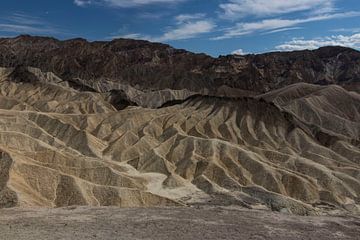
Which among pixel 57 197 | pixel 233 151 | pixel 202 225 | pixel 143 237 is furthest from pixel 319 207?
pixel 143 237

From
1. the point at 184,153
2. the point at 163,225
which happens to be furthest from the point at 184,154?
the point at 163,225

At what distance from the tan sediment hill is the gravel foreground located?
10717 millimetres

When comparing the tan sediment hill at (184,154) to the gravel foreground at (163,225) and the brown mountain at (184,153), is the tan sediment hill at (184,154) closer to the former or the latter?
the brown mountain at (184,153)

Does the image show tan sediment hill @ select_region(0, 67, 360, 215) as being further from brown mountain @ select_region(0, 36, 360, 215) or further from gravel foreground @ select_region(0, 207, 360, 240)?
gravel foreground @ select_region(0, 207, 360, 240)

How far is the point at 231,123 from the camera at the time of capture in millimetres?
110188

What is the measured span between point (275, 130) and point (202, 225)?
77.8 m

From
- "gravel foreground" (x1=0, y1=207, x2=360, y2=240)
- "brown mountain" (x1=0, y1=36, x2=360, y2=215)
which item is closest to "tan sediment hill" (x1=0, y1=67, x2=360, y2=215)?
"brown mountain" (x1=0, y1=36, x2=360, y2=215)

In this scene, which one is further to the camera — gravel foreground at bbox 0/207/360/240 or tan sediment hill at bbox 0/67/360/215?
tan sediment hill at bbox 0/67/360/215

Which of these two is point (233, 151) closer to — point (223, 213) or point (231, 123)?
point (231, 123)

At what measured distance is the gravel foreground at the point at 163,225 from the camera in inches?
1129

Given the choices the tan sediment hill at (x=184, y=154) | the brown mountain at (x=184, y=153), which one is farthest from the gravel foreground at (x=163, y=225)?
the brown mountain at (x=184, y=153)

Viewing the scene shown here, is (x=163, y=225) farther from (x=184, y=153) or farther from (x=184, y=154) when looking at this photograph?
(x=184, y=153)

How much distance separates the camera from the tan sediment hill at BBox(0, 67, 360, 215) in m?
51.2

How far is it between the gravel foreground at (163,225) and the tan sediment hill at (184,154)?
10.7 meters
